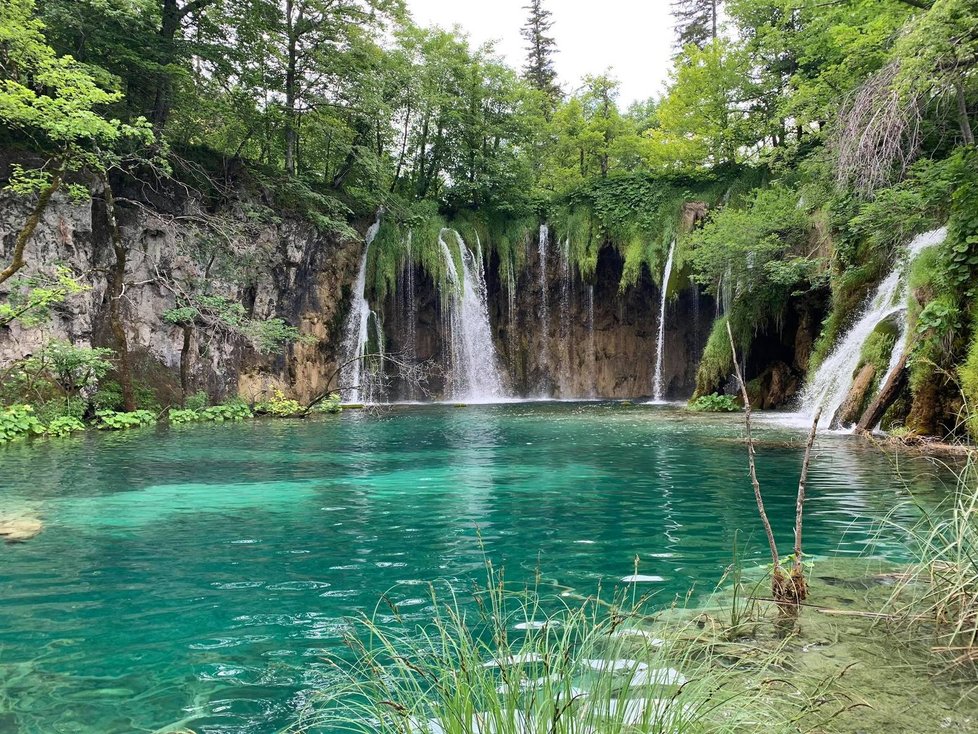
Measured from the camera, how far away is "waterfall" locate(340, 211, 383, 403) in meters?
25.8

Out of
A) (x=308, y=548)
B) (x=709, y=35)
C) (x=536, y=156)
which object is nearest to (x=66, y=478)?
(x=308, y=548)

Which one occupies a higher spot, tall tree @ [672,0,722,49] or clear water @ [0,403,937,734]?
tall tree @ [672,0,722,49]

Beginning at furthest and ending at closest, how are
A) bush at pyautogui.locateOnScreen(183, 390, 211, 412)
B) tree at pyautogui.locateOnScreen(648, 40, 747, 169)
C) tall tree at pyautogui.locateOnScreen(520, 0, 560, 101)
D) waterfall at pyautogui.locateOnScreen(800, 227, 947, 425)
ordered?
1. tall tree at pyautogui.locateOnScreen(520, 0, 560, 101)
2. tree at pyautogui.locateOnScreen(648, 40, 747, 169)
3. bush at pyautogui.locateOnScreen(183, 390, 211, 412)
4. waterfall at pyautogui.locateOnScreen(800, 227, 947, 425)

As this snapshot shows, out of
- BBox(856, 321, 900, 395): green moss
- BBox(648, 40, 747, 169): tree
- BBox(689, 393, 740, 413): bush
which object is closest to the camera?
BBox(856, 321, 900, 395): green moss

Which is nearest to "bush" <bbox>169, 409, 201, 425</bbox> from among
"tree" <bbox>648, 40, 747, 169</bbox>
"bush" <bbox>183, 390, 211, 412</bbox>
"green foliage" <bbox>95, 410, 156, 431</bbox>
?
"bush" <bbox>183, 390, 211, 412</bbox>

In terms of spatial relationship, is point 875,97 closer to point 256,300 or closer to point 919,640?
point 919,640

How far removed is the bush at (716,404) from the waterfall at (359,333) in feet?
42.3

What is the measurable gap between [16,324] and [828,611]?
18.1m

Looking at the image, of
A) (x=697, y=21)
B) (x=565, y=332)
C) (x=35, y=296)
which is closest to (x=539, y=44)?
(x=697, y=21)

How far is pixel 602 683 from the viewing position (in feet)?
6.32

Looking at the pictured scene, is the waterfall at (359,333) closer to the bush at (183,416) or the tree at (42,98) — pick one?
the bush at (183,416)

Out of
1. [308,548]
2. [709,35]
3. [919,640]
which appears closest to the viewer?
[919,640]

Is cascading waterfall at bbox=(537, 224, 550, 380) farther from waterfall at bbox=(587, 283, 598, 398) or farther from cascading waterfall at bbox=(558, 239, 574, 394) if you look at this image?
waterfall at bbox=(587, 283, 598, 398)

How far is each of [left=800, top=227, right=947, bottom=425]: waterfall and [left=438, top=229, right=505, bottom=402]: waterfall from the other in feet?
48.8
